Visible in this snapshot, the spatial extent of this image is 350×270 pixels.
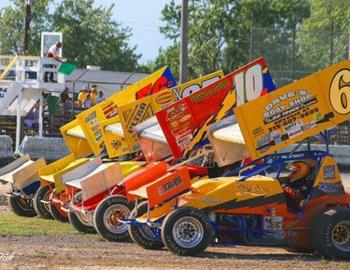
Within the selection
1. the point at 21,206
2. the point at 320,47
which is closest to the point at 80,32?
the point at 320,47

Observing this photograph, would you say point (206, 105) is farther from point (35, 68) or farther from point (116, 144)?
point (35, 68)

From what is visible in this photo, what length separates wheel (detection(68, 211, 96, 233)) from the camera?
46.5 ft

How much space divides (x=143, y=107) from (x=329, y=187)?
416 centimetres

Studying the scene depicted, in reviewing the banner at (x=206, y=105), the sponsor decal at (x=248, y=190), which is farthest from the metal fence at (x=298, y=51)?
the sponsor decal at (x=248, y=190)

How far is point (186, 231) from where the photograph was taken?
11500 mm

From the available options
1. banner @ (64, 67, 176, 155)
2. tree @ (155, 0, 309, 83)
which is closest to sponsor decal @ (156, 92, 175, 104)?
banner @ (64, 67, 176, 155)

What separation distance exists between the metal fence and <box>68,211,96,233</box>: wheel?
57.5 ft

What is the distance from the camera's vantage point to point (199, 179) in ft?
42.2

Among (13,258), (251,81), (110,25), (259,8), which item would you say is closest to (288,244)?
(251,81)

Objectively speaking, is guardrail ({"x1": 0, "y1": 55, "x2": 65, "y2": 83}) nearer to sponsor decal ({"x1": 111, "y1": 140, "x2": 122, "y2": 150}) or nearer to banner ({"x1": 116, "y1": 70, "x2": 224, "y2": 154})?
sponsor decal ({"x1": 111, "y1": 140, "x2": 122, "y2": 150})

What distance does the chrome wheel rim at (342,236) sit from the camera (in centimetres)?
1167

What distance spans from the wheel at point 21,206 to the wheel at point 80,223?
284 centimetres

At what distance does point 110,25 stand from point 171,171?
67.3 m

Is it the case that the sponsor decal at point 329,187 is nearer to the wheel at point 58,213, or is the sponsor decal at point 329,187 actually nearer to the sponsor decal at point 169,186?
the sponsor decal at point 169,186
